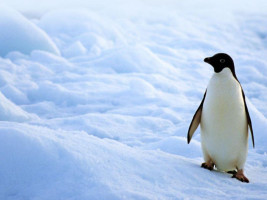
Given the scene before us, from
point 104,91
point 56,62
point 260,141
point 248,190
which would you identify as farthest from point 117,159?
point 56,62

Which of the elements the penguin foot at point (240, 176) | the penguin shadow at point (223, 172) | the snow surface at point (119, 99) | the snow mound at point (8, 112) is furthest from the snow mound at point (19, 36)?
the penguin foot at point (240, 176)

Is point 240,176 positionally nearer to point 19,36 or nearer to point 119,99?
point 119,99

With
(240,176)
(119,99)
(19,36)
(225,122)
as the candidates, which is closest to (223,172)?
(240,176)

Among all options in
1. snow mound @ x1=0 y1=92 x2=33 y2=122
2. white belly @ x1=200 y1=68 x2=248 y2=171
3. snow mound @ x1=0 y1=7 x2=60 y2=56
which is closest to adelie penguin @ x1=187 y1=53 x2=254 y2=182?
white belly @ x1=200 y1=68 x2=248 y2=171

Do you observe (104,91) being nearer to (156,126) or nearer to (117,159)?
(156,126)

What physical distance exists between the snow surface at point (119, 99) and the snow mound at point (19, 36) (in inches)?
1.2

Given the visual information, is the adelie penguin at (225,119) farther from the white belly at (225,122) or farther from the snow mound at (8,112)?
the snow mound at (8,112)

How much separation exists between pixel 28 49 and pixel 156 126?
21.8ft

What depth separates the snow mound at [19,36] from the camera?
1125 centimetres

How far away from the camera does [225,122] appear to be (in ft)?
9.11

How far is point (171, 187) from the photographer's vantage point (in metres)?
2.11

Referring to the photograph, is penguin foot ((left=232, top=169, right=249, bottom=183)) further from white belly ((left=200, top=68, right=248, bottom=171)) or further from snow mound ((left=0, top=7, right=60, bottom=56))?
snow mound ((left=0, top=7, right=60, bottom=56))

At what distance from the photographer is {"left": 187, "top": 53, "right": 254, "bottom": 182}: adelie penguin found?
2.78 meters

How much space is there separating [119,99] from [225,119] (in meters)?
5.55
